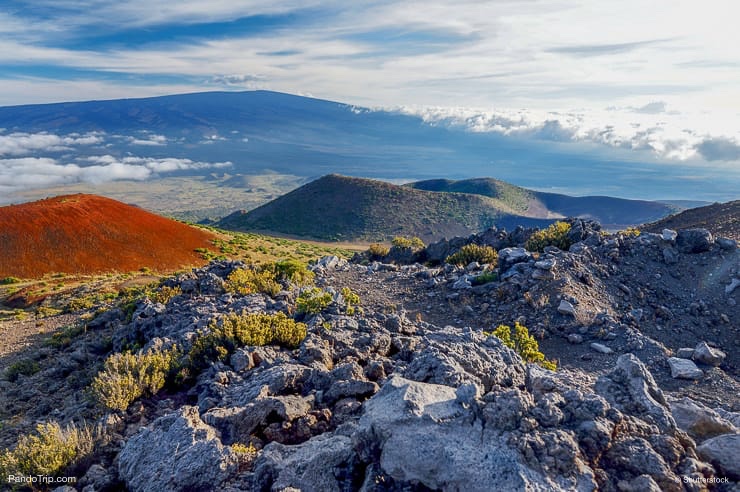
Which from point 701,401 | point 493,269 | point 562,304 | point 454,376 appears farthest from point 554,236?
point 454,376

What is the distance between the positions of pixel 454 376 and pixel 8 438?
6.52m

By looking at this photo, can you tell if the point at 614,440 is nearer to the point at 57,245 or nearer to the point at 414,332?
the point at 414,332

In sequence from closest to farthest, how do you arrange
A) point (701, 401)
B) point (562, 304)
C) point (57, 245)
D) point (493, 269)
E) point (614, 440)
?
point (614, 440) → point (701, 401) → point (562, 304) → point (493, 269) → point (57, 245)

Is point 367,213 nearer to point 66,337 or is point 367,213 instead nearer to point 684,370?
point 66,337

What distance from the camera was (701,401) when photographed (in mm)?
6316

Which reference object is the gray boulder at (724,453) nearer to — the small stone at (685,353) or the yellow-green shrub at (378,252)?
the small stone at (685,353)

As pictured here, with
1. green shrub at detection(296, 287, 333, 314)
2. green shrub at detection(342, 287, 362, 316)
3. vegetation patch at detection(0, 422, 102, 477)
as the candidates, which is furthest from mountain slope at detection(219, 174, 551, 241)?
vegetation patch at detection(0, 422, 102, 477)

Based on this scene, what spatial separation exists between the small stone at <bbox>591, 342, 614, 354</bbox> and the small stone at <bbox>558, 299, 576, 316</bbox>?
1038mm

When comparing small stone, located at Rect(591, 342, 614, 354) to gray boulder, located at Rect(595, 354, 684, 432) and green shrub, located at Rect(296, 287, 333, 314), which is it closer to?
gray boulder, located at Rect(595, 354, 684, 432)

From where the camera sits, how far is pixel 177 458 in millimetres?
4238

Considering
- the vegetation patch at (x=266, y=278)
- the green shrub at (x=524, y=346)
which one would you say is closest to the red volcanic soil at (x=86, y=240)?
the vegetation patch at (x=266, y=278)

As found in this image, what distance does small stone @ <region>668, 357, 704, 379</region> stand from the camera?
6.97 meters

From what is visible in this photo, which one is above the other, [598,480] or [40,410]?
[598,480]

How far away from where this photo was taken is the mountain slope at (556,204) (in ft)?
393
